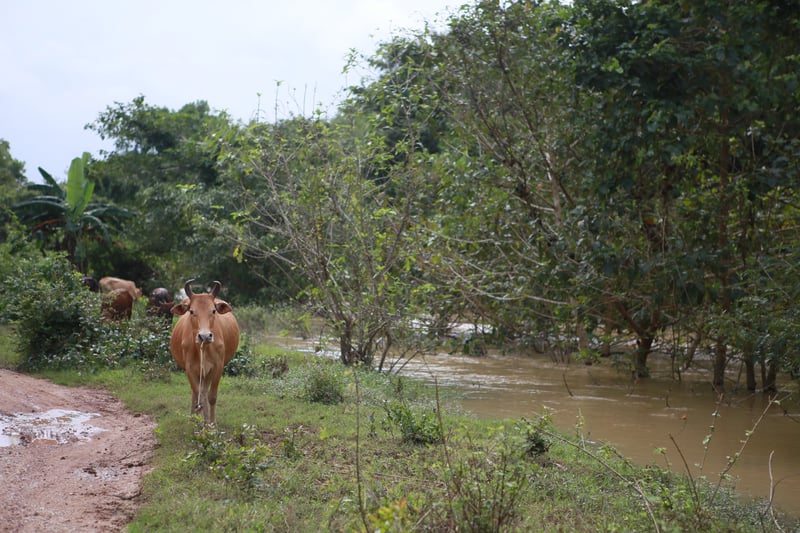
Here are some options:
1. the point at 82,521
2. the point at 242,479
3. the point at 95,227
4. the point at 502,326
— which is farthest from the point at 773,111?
the point at 95,227

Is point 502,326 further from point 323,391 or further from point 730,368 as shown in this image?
point 730,368

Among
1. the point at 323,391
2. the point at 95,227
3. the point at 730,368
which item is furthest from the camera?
the point at 95,227

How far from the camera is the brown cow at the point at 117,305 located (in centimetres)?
1377

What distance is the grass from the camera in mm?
4973

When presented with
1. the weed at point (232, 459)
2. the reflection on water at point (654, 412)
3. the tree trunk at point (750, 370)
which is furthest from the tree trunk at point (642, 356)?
the weed at point (232, 459)

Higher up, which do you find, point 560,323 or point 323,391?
point 560,323

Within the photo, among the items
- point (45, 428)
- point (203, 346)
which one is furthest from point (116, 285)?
point (203, 346)

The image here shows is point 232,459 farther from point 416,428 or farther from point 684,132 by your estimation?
point 684,132

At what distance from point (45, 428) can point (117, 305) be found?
6671 millimetres

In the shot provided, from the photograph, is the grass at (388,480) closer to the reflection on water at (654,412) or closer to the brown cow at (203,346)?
the brown cow at (203,346)

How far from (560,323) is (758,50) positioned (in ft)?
17.3

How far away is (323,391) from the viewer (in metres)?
10.3

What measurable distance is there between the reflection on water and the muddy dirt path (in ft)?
11.6

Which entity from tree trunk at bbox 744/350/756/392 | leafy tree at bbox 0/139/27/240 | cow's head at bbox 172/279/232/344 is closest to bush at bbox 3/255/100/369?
cow's head at bbox 172/279/232/344
